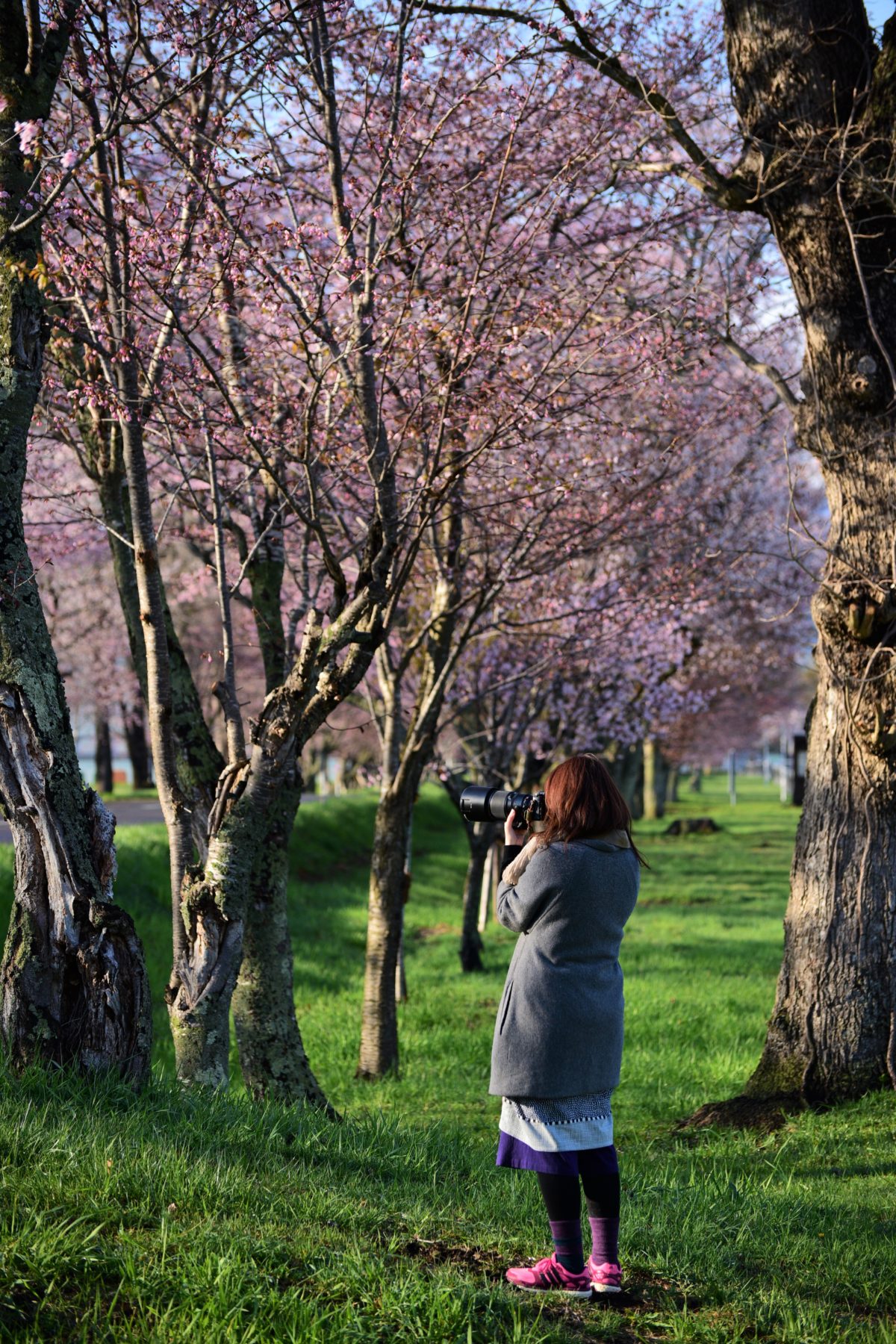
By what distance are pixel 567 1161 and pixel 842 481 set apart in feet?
15.5

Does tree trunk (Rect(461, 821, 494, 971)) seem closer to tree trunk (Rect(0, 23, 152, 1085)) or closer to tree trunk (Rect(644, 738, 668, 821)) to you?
tree trunk (Rect(0, 23, 152, 1085))

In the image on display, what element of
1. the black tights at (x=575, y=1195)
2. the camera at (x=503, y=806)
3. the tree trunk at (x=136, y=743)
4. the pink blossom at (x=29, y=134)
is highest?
the pink blossom at (x=29, y=134)

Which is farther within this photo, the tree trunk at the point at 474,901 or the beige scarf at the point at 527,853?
the tree trunk at the point at 474,901

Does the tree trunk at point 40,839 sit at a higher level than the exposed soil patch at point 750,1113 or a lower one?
higher

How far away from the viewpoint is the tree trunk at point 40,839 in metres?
4.95

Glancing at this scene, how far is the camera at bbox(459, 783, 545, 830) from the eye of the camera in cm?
398

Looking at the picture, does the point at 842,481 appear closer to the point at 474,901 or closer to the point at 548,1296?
the point at 548,1296

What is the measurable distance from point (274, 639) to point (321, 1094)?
10.0ft

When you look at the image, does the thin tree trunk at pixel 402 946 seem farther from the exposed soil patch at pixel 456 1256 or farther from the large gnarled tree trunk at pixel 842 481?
the exposed soil patch at pixel 456 1256

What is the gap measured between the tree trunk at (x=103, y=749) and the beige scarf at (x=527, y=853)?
36619 millimetres

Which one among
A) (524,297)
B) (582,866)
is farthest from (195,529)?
(582,866)

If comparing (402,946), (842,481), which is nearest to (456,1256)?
(842,481)

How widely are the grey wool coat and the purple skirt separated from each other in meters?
0.19

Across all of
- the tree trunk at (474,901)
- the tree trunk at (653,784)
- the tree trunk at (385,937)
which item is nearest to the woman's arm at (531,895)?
the tree trunk at (385,937)
